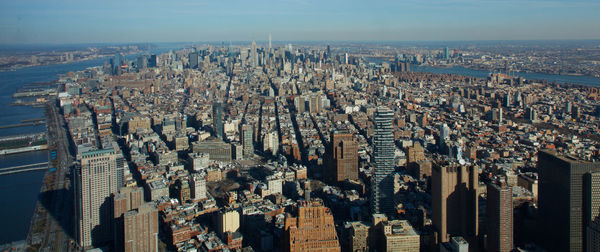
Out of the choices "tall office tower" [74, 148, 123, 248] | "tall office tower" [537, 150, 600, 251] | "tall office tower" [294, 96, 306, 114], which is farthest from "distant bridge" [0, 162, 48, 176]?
"tall office tower" [537, 150, 600, 251]

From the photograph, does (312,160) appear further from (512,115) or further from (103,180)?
(512,115)

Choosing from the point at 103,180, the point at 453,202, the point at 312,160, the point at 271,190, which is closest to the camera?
the point at 453,202

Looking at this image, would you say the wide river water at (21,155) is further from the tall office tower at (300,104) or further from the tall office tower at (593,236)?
the tall office tower at (300,104)

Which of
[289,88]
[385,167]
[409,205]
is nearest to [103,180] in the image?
[385,167]

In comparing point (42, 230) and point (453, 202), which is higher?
point (453, 202)

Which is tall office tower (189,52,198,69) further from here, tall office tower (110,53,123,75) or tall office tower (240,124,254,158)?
tall office tower (240,124,254,158)

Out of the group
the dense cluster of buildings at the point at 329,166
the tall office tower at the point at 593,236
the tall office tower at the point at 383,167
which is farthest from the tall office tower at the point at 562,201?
the tall office tower at the point at 383,167

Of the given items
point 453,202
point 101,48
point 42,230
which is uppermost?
point 101,48
